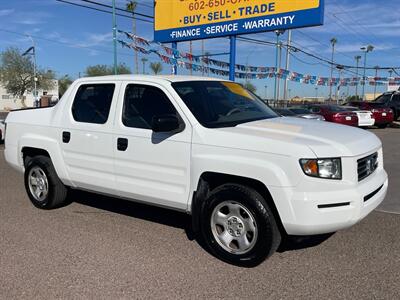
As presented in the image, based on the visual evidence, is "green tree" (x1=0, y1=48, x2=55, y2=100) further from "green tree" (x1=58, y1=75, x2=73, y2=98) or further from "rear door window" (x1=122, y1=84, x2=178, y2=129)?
"rear door window" (x1=122, y1=84, x2=178, y2=129)

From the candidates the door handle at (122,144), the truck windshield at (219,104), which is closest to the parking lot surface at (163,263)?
the door handle at (122,144)

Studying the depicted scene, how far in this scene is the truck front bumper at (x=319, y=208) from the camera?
3830 millimetres

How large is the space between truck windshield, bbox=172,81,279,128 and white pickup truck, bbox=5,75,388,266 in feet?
0.06

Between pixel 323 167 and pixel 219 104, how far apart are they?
156 cm

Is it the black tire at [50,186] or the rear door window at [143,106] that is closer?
the rear door window at [143,106]

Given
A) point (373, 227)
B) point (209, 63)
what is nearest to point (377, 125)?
point (209, 63)

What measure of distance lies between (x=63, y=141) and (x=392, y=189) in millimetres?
5427

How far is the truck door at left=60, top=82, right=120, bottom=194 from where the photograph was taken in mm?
5273

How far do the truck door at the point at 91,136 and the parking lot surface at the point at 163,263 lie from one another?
1.99 feet

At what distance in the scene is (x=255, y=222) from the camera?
163 inches

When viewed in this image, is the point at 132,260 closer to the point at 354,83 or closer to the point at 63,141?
the point at 63,141

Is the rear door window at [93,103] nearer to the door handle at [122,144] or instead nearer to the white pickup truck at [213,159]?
the white pickup truck at [213,159]

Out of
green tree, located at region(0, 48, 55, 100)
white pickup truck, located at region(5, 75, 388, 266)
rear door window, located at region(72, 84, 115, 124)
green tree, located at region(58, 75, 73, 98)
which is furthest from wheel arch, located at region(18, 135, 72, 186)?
green tree, located at region(58, 75, 73, 98)

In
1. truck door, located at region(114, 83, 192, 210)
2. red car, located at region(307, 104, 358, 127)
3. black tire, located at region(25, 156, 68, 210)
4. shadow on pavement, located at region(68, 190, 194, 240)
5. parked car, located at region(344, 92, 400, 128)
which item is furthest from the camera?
parked car, located at region(344, 92, 400, 128)
